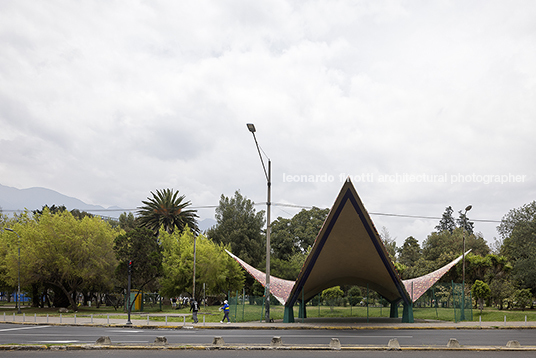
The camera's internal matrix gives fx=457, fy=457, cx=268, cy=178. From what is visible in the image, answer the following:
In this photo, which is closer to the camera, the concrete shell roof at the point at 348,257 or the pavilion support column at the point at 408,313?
the concrete shell roof at the point at 348,257

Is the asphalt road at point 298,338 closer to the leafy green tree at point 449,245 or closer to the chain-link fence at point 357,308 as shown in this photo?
the chain-link fence at point 357,308

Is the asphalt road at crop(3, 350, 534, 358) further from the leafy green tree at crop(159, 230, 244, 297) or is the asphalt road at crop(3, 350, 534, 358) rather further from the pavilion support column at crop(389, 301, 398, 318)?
the leafy green tree at crop(159, 230, 244, 297)

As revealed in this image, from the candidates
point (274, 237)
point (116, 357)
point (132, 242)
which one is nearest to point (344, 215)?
point (116, 357)

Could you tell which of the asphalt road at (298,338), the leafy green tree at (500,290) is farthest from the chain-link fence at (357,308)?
the asphalt road at (298,338)

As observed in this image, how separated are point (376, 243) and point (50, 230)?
31206mm

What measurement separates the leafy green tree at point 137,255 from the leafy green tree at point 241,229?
914 inches

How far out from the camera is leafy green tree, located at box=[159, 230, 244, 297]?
46.3m

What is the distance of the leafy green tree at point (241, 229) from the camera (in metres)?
67.9

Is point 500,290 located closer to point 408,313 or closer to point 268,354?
point 408,313

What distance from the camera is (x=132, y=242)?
138ft

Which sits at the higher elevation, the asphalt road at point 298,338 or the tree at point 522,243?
the tree at point 522,243

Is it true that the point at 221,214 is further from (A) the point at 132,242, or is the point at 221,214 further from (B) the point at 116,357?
(B) the point at 116,357

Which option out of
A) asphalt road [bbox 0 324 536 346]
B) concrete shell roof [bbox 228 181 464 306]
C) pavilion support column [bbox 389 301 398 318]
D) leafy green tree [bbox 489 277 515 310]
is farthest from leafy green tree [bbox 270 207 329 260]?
asphalt road [bbox 0 324 536 346]

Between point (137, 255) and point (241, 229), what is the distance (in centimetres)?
2773
